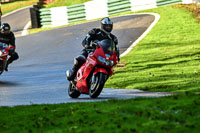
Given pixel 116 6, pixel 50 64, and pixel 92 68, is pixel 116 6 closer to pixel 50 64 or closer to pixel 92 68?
pixel 50 64

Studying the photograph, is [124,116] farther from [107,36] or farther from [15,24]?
[15,24]

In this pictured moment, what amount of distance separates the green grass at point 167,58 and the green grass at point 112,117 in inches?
142

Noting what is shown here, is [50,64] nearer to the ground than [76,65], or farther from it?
nearer to the ground

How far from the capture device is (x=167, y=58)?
20172 millimetres

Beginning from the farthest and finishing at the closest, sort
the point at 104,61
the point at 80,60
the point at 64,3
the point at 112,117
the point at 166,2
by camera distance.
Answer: the point at 64,3 < the point at 166,2 < the point at 80,60 < the point at 104,61 < the point at 112,117

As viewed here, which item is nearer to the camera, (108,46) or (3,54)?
(108,46)

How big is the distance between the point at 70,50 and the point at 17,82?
8510mm

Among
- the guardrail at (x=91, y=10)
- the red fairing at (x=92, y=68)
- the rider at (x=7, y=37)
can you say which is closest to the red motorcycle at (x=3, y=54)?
the rider at (x=7, y=37)

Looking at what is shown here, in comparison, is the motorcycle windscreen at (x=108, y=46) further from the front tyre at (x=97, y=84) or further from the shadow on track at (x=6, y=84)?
the shadow on track at (x=6, y=84)

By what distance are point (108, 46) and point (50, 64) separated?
11.1 metres

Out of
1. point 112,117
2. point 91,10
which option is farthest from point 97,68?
point 91,10

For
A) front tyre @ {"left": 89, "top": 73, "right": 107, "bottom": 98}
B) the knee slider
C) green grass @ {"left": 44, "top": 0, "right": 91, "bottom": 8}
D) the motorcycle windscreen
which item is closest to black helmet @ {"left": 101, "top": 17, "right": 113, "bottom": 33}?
the motorcycle windscreen

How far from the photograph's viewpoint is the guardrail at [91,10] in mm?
35469

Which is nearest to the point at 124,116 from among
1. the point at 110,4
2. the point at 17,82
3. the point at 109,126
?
the point at 109,126
